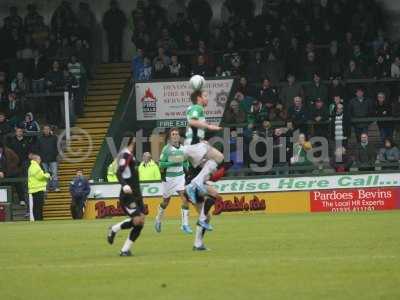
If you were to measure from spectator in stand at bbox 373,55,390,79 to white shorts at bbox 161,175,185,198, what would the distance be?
33.1 feet

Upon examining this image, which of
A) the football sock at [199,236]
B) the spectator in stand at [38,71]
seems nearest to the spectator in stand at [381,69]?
the spectator in stand at [38,71]

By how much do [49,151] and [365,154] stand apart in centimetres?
904

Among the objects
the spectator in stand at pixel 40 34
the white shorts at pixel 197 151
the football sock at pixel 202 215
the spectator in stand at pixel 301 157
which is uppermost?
the spectator in stand at pixel 40 34

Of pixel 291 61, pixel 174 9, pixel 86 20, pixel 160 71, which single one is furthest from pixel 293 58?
pixel 86 20

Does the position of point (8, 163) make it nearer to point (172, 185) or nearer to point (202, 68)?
point (202, 68)

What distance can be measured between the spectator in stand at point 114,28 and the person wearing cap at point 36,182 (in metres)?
7.46

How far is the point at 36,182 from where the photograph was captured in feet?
102

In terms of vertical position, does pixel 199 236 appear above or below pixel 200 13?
Result: below

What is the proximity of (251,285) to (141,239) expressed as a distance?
8030mm

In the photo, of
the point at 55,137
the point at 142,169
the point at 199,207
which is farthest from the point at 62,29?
the point at 199,207

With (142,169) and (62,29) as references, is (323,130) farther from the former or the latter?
(62,29)

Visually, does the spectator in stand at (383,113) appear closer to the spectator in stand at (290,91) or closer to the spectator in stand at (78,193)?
the spectator in stand at (290,91)

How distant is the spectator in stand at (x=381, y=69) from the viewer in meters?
32.8

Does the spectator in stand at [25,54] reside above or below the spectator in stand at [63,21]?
below
